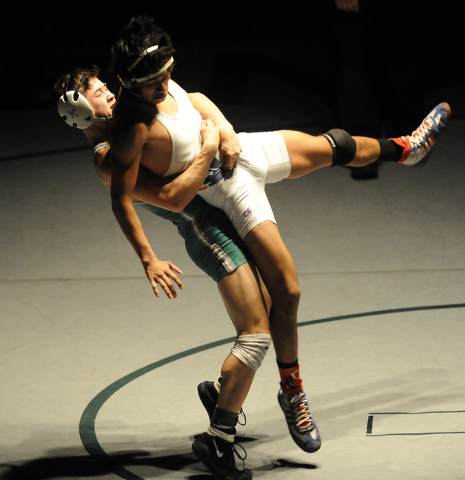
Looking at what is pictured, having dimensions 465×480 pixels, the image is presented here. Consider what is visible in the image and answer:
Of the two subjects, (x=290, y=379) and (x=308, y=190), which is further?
(x=308, y=190)

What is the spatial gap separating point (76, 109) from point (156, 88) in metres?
0.31

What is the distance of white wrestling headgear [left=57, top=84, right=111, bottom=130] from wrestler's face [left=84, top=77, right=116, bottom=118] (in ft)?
0.08

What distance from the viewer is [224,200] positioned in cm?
301

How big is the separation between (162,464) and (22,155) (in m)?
4.04

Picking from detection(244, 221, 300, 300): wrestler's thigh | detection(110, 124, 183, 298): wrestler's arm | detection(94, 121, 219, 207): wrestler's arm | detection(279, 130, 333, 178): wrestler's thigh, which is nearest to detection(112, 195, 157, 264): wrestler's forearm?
detection(110, 124, 183, 298): wrestler's arm

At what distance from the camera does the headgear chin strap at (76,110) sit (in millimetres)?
2943

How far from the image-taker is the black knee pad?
3285 millimetres

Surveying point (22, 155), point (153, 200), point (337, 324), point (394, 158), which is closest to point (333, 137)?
point (394, 158)

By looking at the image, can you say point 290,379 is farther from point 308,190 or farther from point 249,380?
point 308,190

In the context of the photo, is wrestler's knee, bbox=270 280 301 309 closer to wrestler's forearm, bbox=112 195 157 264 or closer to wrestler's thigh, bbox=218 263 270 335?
wrestler's thigh, bbox=218 263 270 335

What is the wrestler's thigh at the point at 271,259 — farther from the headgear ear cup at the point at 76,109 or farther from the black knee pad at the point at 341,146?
the headgear ear cup at the point at 76,109

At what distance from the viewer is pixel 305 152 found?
3.22 meters

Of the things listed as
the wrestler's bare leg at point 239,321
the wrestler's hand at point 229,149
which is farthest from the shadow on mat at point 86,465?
the wrestler's hand at point 229,149

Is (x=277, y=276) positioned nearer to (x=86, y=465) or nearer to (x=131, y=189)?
(x=131, y=189)
